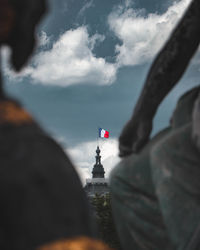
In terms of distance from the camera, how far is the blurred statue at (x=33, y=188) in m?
1.33

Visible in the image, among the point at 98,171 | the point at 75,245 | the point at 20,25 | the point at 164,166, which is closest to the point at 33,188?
the point at 75,245

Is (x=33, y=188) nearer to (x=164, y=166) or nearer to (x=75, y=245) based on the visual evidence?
(x=75, y=245)

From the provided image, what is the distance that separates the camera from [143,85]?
12.0 ft

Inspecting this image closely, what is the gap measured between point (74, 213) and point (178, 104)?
2199 mm

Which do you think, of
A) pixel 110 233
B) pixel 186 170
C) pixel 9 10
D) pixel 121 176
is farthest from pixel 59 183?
pixel 110 233

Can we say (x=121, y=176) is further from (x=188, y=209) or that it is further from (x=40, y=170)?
(x=40, y=170)

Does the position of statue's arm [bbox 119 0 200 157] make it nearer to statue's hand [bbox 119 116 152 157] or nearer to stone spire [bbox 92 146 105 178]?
statue's hand [bbox 119 116 152 157]

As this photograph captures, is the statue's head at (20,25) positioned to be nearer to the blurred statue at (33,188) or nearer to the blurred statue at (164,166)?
the blurred statue at (33,188)

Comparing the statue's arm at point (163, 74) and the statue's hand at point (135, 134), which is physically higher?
the statue's arm at point (163, 74)

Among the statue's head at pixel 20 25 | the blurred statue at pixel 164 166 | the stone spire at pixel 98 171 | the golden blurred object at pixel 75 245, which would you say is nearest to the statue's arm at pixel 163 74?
the blurred statue at pixel 164 166

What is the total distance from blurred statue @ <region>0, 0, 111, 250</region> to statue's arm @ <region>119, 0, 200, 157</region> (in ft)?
6.85

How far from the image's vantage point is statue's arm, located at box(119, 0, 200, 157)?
3381 mm

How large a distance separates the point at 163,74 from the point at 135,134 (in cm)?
56

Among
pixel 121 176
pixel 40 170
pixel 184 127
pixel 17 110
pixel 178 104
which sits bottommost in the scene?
pixel 40 170
